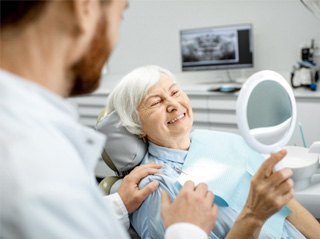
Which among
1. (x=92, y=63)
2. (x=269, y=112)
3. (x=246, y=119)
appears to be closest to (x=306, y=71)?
(x=269, y=112)

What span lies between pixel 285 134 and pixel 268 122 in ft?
0.21

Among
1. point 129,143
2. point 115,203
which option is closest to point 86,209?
point 115,203

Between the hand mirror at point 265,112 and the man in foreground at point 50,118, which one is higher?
the man in foreground at point 50,118

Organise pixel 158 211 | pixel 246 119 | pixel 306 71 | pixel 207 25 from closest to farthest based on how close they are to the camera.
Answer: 1. pixel 246 119
2. pixel 158 211
3. pixel 306 71
4. pixel 207 25

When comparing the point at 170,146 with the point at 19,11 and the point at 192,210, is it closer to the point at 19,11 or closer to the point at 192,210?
the point at 192,210

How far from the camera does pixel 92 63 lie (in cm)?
74

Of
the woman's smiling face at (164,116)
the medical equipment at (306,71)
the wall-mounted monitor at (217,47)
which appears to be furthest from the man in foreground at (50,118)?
the wall-mounted monitor at (217,47)

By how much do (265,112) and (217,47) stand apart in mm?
2563

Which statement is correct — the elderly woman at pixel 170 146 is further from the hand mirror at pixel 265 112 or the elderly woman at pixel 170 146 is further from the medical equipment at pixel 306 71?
the medical equipment at pixel 306 71

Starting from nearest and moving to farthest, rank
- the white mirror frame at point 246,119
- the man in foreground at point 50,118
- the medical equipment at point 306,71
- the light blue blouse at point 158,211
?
the man in foreground at point 50,118, the white mirror frame at point 246,119, the light blue blouse at point 158,211, the medical equipment at point 306,71

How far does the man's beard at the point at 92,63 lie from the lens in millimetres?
722

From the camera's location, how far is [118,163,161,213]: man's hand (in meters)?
1.55

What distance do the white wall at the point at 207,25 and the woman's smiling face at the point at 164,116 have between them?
2.13 meters

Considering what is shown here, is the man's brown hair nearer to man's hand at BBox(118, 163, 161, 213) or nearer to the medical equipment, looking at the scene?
man's hand at BBox(118, 163, 161, 213)
